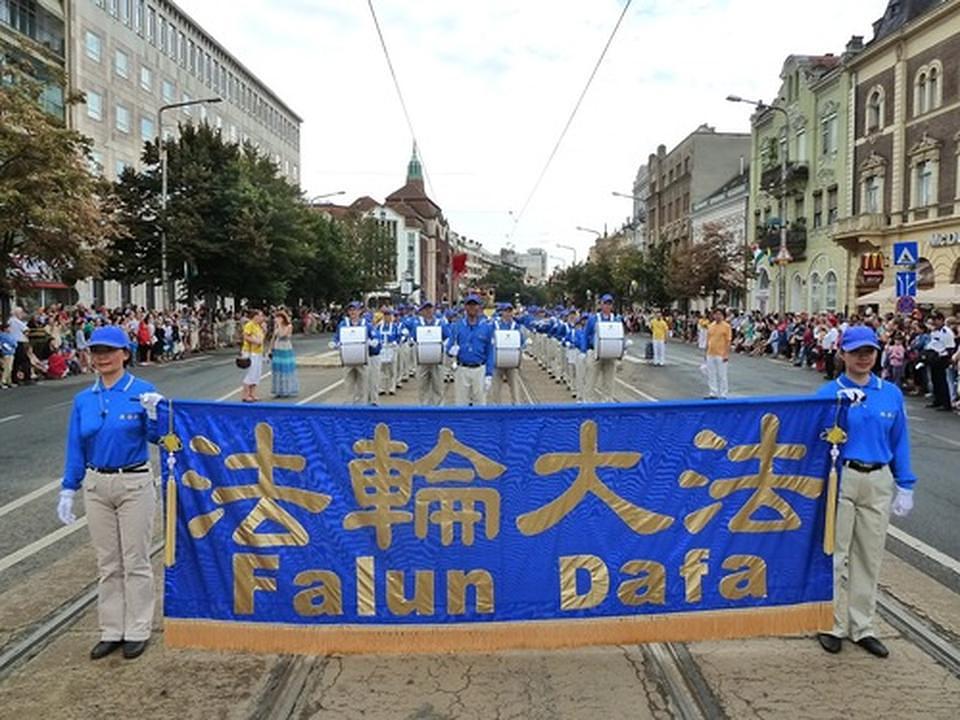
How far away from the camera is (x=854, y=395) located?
479 cm

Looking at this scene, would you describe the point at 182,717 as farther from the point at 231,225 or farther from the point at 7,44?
the point at 231,225

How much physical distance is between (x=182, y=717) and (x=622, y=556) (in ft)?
7.69

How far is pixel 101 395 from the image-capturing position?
15.7 feet

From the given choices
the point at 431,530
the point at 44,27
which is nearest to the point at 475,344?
the point at 431,530

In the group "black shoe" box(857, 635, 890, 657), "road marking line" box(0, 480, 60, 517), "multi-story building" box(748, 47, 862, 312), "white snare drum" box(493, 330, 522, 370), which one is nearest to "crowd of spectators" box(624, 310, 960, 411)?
"black shoe" box(857, 635, 890, 657)

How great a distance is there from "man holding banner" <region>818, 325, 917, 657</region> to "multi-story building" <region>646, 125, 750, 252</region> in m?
68.1

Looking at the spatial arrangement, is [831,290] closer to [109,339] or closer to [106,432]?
[109,339]

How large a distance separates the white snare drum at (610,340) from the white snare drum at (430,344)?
8.96 ft

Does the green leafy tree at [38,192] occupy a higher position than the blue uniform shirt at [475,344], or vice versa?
the green leafy tree at [38,192]

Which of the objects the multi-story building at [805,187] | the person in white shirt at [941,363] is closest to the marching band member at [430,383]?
the person in white shirt at [941,363]

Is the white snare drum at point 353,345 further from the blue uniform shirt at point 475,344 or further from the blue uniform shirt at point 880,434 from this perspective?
the blue uniform shirt at point 880,434

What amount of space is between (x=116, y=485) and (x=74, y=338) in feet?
74.0

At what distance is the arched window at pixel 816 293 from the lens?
46.2 m

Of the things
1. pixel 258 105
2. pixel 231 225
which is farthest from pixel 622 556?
pixel 258 105
